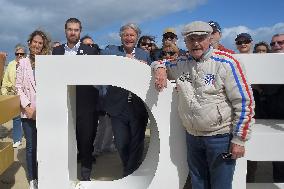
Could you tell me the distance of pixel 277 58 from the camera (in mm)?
3947

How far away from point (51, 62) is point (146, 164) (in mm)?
1737

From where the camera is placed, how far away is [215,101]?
127 inches

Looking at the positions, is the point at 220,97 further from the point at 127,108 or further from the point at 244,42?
the point at 244,42

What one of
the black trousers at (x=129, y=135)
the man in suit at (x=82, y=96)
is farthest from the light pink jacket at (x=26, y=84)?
the black trousers at (x=129, y=135)

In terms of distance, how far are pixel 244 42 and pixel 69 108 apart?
2369 mm

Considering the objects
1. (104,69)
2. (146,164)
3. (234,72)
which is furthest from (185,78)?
(146,164)

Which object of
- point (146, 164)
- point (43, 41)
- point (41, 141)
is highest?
point (43, 41)

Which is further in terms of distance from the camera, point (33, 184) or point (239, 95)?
point (33, 184)

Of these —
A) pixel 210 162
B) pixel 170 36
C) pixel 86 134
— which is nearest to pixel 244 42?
pixel 170 36

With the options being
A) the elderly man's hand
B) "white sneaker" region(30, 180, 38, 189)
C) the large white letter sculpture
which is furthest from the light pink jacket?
the elderly man's hand

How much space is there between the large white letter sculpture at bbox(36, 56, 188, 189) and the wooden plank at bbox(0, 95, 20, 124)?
1.42 feet

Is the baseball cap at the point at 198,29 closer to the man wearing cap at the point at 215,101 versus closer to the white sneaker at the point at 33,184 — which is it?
the man wearing cap at the point at 215,101

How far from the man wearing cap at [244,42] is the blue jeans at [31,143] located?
8.99ft

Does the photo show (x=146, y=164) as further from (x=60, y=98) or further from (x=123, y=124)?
(x=60, y=98)
